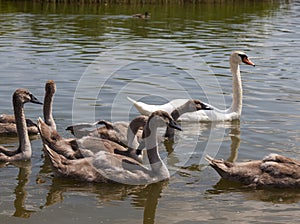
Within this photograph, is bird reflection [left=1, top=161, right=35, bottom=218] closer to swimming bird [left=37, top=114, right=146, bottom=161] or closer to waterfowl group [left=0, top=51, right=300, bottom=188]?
waterfowl group [left=0, top=51, right=300, bottom=188]

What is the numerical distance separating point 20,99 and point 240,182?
11.6ft

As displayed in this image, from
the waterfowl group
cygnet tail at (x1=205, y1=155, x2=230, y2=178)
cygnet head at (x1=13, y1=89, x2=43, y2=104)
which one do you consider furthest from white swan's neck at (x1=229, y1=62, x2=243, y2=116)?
cygnet head at (x1=13, y1=89, x2=43, y2=104)

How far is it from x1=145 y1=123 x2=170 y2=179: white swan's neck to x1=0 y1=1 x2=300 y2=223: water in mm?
162

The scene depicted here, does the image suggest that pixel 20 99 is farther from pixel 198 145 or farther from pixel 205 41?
pixel 205 41

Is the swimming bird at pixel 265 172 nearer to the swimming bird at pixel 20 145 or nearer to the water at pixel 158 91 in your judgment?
the water at pixel 158 91

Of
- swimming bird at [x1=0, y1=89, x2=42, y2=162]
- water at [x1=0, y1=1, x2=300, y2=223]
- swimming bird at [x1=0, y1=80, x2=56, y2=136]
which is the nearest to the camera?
water at [x1=0, y1=1, x2=300, y2=223]

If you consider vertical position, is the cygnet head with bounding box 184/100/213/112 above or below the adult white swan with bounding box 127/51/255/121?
above

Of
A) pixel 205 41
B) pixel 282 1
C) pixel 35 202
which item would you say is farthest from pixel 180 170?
pixel 282 1

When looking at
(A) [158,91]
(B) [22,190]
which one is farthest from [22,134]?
(A) [158,91]

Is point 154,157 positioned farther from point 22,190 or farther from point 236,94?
point 236,94

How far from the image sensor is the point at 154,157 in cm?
873

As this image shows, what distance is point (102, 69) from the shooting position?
18047mm

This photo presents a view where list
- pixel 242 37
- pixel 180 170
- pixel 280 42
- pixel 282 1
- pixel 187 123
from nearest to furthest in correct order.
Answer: pixel 180 170 → pixel 187 123 → pixel 280 42 → pixel 242 37 → pixel 282 1

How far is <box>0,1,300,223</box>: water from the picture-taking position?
781 cm
